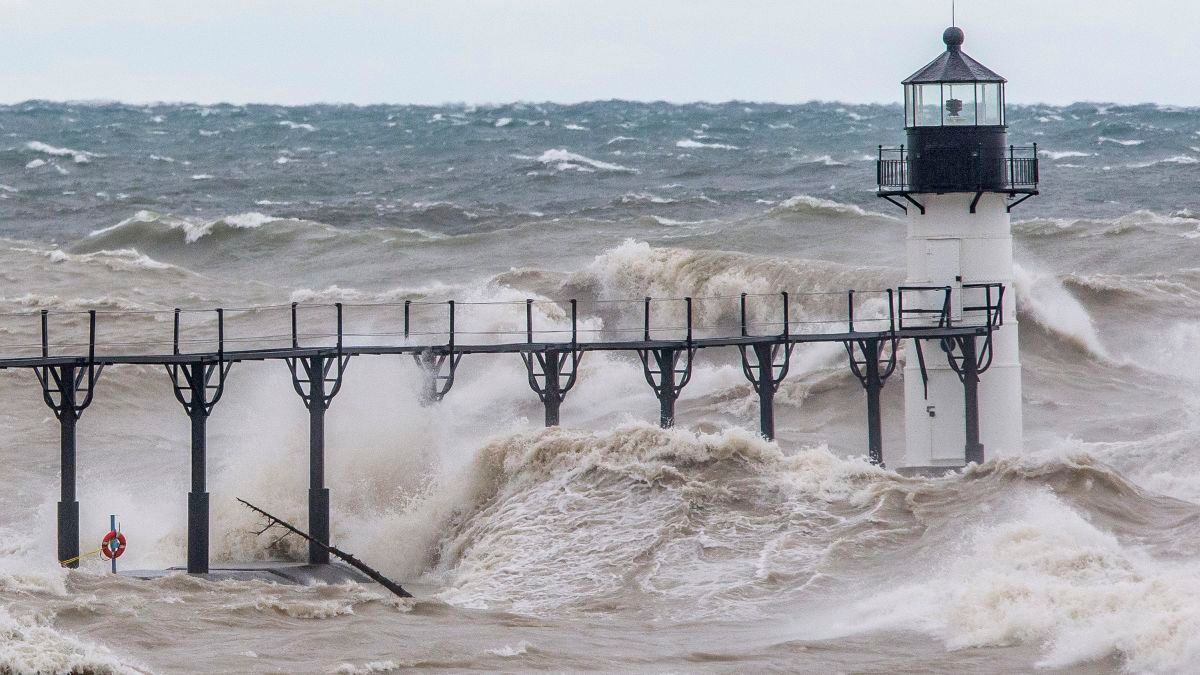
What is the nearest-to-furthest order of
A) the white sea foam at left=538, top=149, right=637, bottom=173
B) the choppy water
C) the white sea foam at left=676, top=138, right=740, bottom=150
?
the choppy water → the white sea foam at left=538, top=149, right=637, bottom=173 → the white sea foam at left=676, top=138, right=740, bottom=150

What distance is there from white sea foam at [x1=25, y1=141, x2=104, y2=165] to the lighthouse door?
59555mm

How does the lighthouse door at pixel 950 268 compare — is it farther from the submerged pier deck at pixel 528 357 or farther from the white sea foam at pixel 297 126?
the white sea foam at pixel 297 126

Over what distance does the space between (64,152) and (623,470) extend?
65275 mm

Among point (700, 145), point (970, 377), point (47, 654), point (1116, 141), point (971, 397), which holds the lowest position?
point (47, 654)

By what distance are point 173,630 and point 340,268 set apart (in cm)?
3272

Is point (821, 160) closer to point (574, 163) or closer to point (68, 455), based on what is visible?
point (574, 163)

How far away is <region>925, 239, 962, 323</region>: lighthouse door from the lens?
23000 mm

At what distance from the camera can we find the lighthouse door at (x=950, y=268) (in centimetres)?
2300

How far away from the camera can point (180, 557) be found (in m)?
21.7

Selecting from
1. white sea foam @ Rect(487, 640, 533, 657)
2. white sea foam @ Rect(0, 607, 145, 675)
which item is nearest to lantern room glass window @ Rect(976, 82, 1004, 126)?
white sea foam @ Rect(487, 640, 533, 657)

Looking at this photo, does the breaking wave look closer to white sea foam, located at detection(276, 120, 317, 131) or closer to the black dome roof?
the black dome roof

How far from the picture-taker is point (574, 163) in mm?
71812

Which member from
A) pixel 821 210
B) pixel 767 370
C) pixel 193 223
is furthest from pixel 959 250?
pixel 193 223

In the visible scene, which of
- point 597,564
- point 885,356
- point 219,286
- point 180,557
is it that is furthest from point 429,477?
point 219,286
